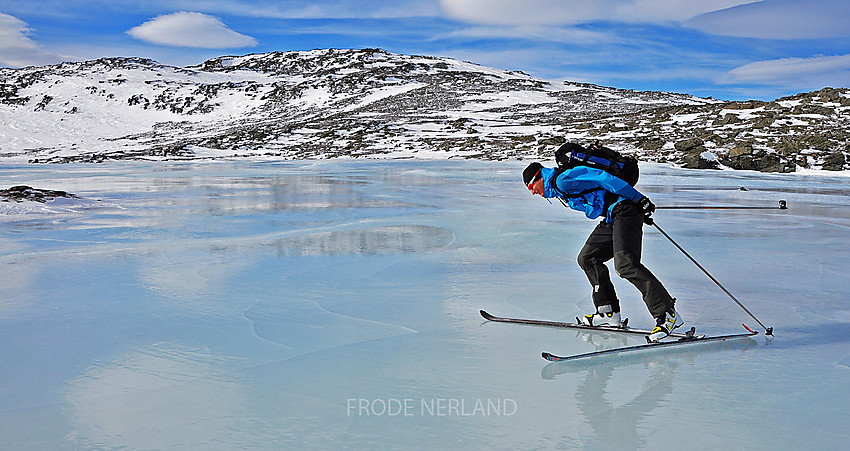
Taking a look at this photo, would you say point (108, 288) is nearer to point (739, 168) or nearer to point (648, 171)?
point (648, 171)

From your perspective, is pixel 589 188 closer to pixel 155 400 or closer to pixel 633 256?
pixel 633 256

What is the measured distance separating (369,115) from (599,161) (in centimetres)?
6612

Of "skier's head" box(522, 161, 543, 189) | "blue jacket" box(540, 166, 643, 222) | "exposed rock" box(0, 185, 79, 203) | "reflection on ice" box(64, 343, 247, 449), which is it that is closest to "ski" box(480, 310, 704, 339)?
"blue jacket" box(540, 166, 643, 222)

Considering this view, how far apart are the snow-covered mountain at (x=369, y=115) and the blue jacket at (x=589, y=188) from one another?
24.1 m

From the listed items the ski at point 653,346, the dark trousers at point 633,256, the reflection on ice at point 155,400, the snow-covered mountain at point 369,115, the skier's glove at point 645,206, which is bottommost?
the reflection on ice at point 155,400

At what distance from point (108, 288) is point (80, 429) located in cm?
315

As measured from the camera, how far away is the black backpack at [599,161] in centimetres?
410

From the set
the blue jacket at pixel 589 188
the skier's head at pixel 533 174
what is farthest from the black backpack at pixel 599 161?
the skier's head at pixel 533 174

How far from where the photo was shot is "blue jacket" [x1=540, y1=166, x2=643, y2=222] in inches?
159

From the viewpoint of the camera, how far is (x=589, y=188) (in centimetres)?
413

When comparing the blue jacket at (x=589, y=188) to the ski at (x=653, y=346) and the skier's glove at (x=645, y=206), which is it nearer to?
the skier's glove at (x=645, y=206)

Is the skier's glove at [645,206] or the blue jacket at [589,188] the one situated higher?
the blue jacket at [589,188]

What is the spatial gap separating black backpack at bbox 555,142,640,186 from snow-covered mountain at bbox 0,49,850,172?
24077mm

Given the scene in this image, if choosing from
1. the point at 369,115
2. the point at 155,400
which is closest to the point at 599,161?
the point at 155,400
